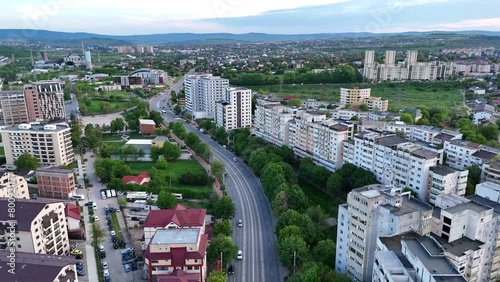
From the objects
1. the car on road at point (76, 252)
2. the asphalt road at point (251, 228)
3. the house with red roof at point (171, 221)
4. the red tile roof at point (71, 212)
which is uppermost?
the house with red roof at point (171, 221)

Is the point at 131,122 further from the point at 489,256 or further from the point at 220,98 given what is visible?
the point at 489,256

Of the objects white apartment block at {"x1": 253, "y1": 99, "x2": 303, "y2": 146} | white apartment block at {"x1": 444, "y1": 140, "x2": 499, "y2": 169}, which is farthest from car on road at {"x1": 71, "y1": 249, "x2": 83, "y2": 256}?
white apartment block at {"x1": 444, "y1": 140, "x2": 499, "y2": 169}

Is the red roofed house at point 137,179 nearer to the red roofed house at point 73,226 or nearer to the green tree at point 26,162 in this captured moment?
the red roofed house at point 73,226

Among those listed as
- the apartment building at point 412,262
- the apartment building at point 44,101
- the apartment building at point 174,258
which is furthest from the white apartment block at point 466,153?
the apartment building at point 44,101

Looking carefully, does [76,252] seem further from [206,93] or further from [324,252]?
[206,93]

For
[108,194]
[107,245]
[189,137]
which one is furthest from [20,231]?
[189,137]

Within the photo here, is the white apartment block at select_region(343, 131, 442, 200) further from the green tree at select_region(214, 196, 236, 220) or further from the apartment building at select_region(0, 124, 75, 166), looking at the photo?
the apartment building at select_region(0, 124, 75, 166)

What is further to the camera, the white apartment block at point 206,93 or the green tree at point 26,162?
the white apartment block at point 206,93
